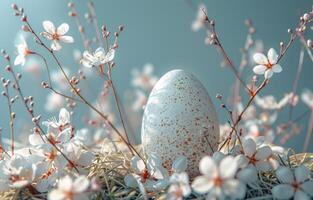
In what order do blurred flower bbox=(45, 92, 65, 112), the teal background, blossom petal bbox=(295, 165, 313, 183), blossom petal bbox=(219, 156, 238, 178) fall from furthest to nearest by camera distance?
the teal background < blurred flower bbox=(45, 92, 65, 112) < blossom petal bbox=(295, 165, 313, 183) < blossom petal bbox=(219, 156, 238, 178)

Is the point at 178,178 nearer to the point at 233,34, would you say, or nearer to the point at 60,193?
the point at 60,193

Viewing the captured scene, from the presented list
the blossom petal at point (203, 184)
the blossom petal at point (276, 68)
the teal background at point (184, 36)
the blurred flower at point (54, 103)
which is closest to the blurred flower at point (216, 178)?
the blossom petal at point (203, 184)

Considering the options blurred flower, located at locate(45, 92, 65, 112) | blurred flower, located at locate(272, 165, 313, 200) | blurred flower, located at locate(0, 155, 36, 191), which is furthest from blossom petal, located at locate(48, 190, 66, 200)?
blurred flower, located at locate(45, 92, 65, 112)

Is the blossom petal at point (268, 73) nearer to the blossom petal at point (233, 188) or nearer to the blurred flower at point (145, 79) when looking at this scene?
the blossom petal at point (233, 188)

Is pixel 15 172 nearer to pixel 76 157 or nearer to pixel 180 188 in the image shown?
pixel 76 157

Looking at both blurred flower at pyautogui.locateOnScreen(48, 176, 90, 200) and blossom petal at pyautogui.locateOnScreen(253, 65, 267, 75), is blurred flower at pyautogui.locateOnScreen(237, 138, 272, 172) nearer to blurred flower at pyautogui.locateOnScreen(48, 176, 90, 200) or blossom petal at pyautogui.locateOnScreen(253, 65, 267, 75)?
blossom petal at pyautogui.locateOnScreen(253, 65, 267, 75)

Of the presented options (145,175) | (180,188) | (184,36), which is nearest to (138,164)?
(145,175)

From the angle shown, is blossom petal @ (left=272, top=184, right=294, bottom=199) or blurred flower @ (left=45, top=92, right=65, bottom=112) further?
blurred flower @ (left=45, top=92, right=65, bottom=112)

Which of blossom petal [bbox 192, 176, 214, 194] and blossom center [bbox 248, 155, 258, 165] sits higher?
blossom center [bbox 248, 155, 258, 165]
